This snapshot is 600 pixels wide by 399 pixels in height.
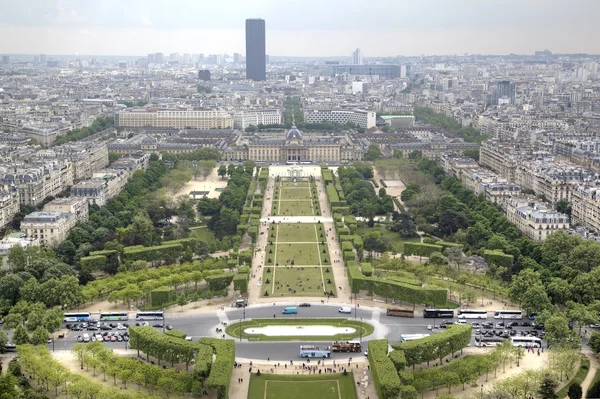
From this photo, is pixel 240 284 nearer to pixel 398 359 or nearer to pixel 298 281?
pixel 298 281

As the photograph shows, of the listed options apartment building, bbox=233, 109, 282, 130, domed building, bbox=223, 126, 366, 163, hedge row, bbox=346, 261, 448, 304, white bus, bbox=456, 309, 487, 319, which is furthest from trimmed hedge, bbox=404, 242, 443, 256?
apartment building, bbox=233, 109, 282, 130

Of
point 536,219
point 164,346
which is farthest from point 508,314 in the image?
point 164,346

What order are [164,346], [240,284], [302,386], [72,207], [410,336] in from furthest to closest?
[72,207] < [240,284] < [410,336] < [164,346] < [302,386]

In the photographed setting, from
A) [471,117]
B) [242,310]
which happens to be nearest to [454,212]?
[242,310]

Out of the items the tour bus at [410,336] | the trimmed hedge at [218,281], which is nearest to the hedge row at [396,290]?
the tour bus at [410,336]

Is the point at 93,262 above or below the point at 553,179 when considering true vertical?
below

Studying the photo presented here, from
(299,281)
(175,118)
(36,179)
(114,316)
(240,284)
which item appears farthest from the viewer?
(175,118)
